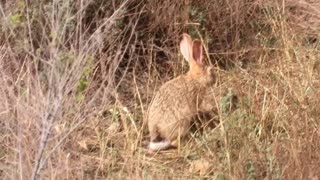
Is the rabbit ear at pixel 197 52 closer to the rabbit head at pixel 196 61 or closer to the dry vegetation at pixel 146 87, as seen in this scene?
the rabbit head at pixel 196 61

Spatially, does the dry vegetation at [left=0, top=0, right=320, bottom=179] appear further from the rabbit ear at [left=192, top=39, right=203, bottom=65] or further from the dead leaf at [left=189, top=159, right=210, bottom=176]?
the rabbit ear at [left=192, top=39, right=203, bottom=65]

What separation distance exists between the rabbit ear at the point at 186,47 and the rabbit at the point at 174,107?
0.09ft

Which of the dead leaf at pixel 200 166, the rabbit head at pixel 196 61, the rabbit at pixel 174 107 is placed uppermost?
the rabbit head at pixel 196 61

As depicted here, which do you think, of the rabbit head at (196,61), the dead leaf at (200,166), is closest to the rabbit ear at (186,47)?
the rabbit head at (196,61)

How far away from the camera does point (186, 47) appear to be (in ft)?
16.0

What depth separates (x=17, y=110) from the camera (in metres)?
3.78

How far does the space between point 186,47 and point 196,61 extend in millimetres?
89

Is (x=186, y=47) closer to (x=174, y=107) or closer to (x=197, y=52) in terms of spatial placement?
(x=197, y=52)

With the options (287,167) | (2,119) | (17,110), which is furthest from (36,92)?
(287,167)

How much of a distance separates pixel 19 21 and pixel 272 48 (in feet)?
5.09

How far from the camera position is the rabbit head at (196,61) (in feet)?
15.8

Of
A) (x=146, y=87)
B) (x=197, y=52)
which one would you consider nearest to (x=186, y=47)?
(x=197, y=52)

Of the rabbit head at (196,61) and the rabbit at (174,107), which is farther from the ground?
the rabbit head at (196,61)

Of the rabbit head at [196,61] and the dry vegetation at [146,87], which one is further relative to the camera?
the rabbit head at [196,61]
